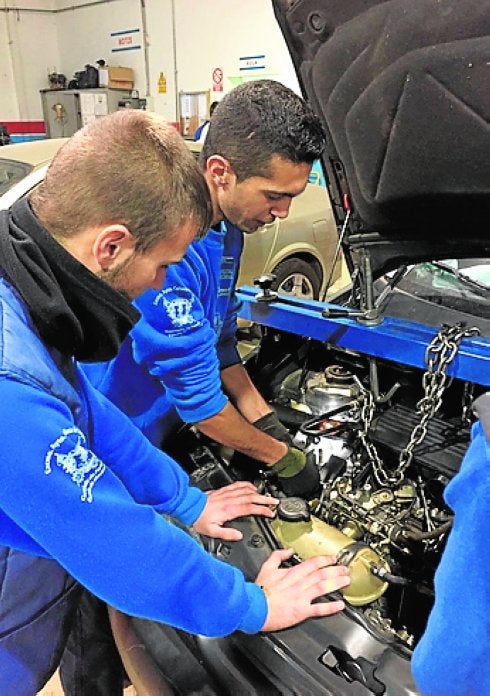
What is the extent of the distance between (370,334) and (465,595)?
3.37 feet

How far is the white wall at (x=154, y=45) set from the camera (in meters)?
6.37

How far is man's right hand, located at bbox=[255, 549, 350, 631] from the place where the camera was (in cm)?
110

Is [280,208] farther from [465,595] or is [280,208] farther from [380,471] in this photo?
[465,595]

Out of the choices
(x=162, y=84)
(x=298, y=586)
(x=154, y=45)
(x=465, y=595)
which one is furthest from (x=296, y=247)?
(x=154, y=45)

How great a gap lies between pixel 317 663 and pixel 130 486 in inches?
17.7

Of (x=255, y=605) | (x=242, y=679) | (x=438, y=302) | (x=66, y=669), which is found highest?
(x=438, y=302)

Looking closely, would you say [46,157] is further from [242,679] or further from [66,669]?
[242,679]

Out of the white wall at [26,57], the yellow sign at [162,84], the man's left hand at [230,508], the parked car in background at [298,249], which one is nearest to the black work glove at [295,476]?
the man's left hand at [230,508]

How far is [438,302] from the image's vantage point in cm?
185

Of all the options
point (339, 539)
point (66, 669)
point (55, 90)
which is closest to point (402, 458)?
point (339, 539)

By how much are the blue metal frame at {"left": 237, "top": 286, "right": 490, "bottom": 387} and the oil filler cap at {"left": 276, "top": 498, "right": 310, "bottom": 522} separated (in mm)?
439

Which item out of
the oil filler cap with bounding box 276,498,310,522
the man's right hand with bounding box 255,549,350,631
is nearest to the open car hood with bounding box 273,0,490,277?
the oil filler cap with bounding box 276,498,310,522

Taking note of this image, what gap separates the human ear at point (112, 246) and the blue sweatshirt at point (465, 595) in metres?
0.52

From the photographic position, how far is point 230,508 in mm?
1357
